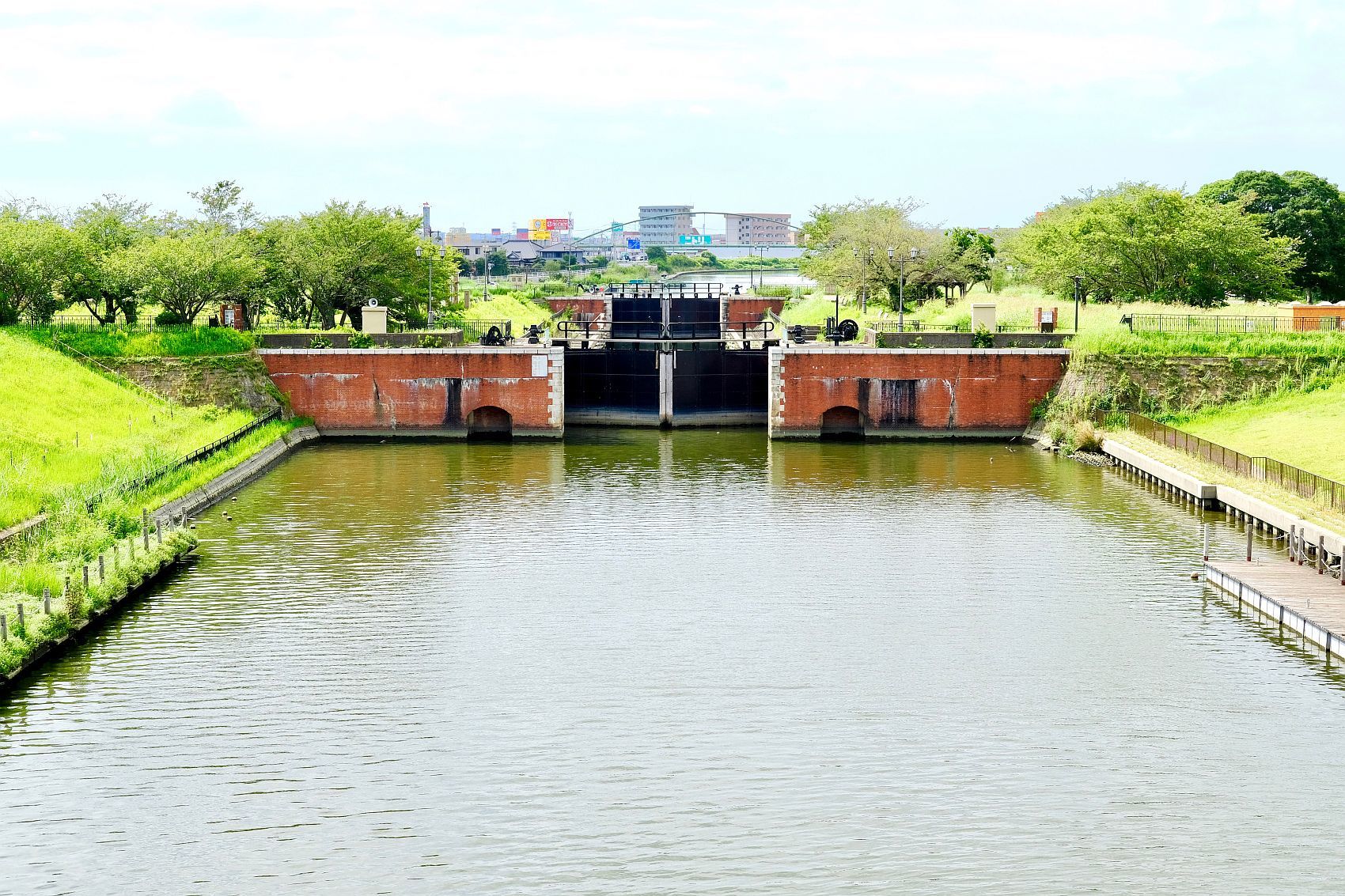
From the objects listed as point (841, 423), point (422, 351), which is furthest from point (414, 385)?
point (841, 423)

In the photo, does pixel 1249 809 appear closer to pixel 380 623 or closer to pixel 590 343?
pixel 380 623

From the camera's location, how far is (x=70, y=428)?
41500 mm

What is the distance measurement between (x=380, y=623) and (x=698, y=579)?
6.89 m

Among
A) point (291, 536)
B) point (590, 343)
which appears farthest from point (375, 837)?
point (590, 343)

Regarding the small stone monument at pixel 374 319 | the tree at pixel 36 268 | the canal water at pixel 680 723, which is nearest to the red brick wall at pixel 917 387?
the small stone monument at pixel 374 319

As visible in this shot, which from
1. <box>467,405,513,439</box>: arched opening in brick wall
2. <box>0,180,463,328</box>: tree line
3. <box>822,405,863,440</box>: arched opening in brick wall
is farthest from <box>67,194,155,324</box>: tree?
<box>822,405,863,440</box>: arched opening in brick wall

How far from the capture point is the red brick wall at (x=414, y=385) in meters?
52.9

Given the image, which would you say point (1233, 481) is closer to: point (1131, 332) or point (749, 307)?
point (1131, 332)

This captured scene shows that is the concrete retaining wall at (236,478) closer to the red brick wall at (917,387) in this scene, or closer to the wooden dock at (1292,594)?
the red brick wall at (917,387)

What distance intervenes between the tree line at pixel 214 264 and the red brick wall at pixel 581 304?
20.5m

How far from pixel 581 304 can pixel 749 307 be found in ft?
37.8

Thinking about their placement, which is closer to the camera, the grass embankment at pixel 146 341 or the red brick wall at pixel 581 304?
the grass embankment at pixel 146 341

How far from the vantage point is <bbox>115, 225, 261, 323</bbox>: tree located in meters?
54.9

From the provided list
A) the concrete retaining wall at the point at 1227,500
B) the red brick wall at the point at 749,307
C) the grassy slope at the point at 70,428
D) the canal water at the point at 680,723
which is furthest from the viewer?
the red brick wall at the point at 749,307
